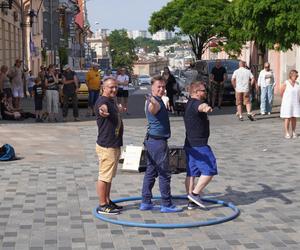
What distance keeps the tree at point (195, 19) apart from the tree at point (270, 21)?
24.4 metres

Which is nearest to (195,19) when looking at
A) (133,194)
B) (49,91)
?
(49,91)

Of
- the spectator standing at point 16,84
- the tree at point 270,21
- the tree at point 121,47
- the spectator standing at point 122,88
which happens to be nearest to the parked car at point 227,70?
the spectator standing at point 122,88

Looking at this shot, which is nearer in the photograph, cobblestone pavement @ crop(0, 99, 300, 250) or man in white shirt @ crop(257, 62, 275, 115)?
cobblestone pavement @ crop(0, 99, 300, 250)

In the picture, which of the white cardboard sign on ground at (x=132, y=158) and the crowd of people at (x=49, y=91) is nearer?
the white cardboard sign on ground at (x=132, y=158)

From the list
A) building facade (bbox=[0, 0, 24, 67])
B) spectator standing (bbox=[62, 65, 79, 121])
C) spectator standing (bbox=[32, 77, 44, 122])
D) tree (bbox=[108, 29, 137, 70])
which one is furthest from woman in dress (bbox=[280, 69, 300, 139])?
tree (bbox=[108, 29, 137, 70])

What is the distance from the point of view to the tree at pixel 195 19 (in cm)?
4256

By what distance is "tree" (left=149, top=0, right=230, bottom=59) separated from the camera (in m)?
42.6

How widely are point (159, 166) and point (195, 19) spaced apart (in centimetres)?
3603

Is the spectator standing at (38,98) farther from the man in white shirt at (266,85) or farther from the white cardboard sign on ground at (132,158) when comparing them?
the white cardboard sign on ground at (132,158)

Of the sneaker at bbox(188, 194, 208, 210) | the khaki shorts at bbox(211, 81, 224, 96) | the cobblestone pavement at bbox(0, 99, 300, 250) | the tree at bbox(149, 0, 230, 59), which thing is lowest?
the cobblestone pavement at bbox(0, 99, 300, 250)

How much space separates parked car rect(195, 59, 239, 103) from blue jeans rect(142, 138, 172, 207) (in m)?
15.5

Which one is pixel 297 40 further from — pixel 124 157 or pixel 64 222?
pixel 64 222

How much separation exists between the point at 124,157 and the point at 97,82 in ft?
29.7

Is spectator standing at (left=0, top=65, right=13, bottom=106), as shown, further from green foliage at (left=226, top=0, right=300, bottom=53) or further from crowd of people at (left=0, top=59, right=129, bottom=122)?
green foliage at (left=226, top=0, right=300, bottom=53)
